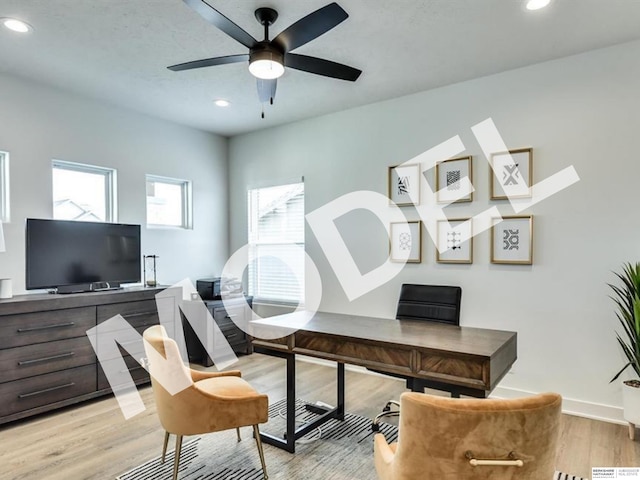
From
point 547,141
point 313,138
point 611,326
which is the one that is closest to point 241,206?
point 313,138

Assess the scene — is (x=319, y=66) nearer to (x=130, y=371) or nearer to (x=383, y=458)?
(x=383, y=458)

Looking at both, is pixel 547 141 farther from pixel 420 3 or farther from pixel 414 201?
pixel 420 3

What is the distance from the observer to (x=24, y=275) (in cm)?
334

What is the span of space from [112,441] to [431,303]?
243cm

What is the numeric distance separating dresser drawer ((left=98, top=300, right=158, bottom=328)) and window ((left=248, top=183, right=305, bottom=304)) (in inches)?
60.4

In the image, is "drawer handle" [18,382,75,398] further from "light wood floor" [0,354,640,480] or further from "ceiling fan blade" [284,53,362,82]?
"ceiling fan blade" [284,53,362,82]

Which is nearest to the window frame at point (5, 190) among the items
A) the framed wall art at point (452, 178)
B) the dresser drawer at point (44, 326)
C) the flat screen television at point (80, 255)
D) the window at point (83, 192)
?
the flat screen television at point (80, 255)

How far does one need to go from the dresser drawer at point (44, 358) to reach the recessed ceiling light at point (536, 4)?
4.02 m

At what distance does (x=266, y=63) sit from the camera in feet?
7.19

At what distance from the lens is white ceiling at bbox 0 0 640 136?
2.39 m

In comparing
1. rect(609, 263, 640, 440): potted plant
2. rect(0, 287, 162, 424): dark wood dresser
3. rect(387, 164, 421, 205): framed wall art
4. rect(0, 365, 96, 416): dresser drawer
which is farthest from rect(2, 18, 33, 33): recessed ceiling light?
rect(609, 263, 640, 440): potted plant

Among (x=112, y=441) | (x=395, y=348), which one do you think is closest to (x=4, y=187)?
(x=112, y=441)

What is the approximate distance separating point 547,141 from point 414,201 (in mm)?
1187

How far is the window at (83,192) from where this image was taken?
3.70 metres
